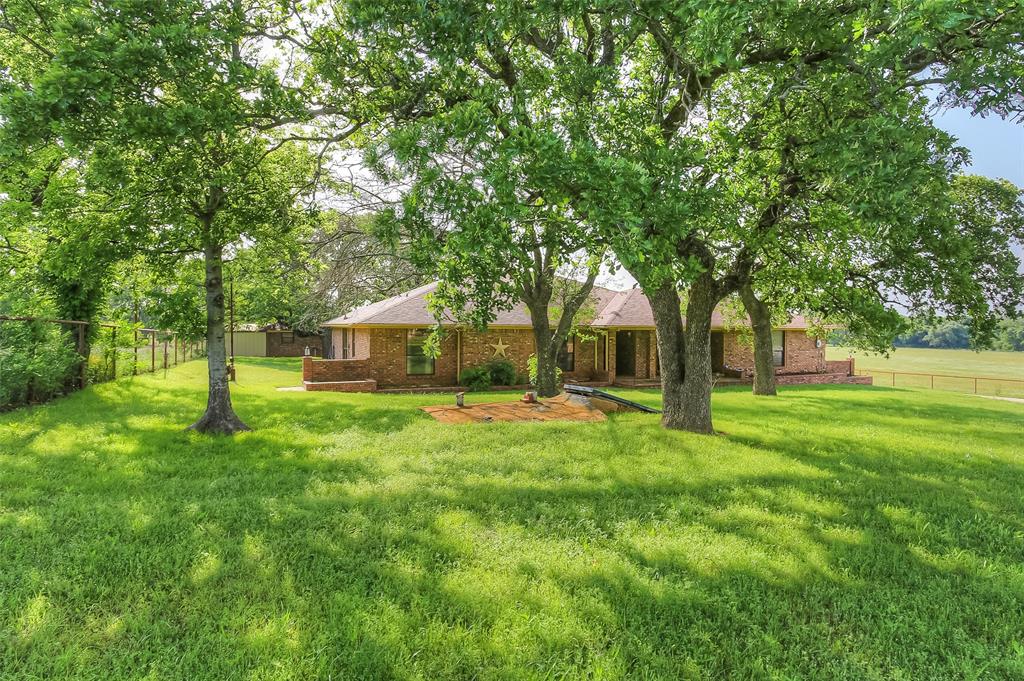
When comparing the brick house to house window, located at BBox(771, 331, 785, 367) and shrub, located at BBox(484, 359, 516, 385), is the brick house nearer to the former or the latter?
house window, located at BBox(771, 331, 785, 367)

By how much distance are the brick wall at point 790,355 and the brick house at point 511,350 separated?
2.0 inches

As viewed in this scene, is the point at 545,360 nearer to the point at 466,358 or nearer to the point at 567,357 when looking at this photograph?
the point at 466,358

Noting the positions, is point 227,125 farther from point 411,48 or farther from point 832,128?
point 832,128

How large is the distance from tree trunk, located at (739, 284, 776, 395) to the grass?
10.6 m

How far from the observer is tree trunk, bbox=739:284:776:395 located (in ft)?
61.0

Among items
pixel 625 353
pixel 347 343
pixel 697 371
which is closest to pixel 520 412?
pixel 697 371

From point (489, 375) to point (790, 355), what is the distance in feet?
54.0

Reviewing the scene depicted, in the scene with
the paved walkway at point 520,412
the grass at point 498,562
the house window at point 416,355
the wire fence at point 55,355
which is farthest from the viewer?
the house window at point 416,355

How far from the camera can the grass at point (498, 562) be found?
297cm

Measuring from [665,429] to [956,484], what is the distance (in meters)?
4.48

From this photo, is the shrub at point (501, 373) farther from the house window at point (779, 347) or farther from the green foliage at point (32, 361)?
the house window at point (779, 347)

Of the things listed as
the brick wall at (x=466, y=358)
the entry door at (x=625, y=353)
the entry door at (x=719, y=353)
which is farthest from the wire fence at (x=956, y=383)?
the entry door at (x=625, y=353)

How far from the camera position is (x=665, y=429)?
407 inches

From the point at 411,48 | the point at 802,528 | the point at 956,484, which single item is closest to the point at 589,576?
the point at 802,528
